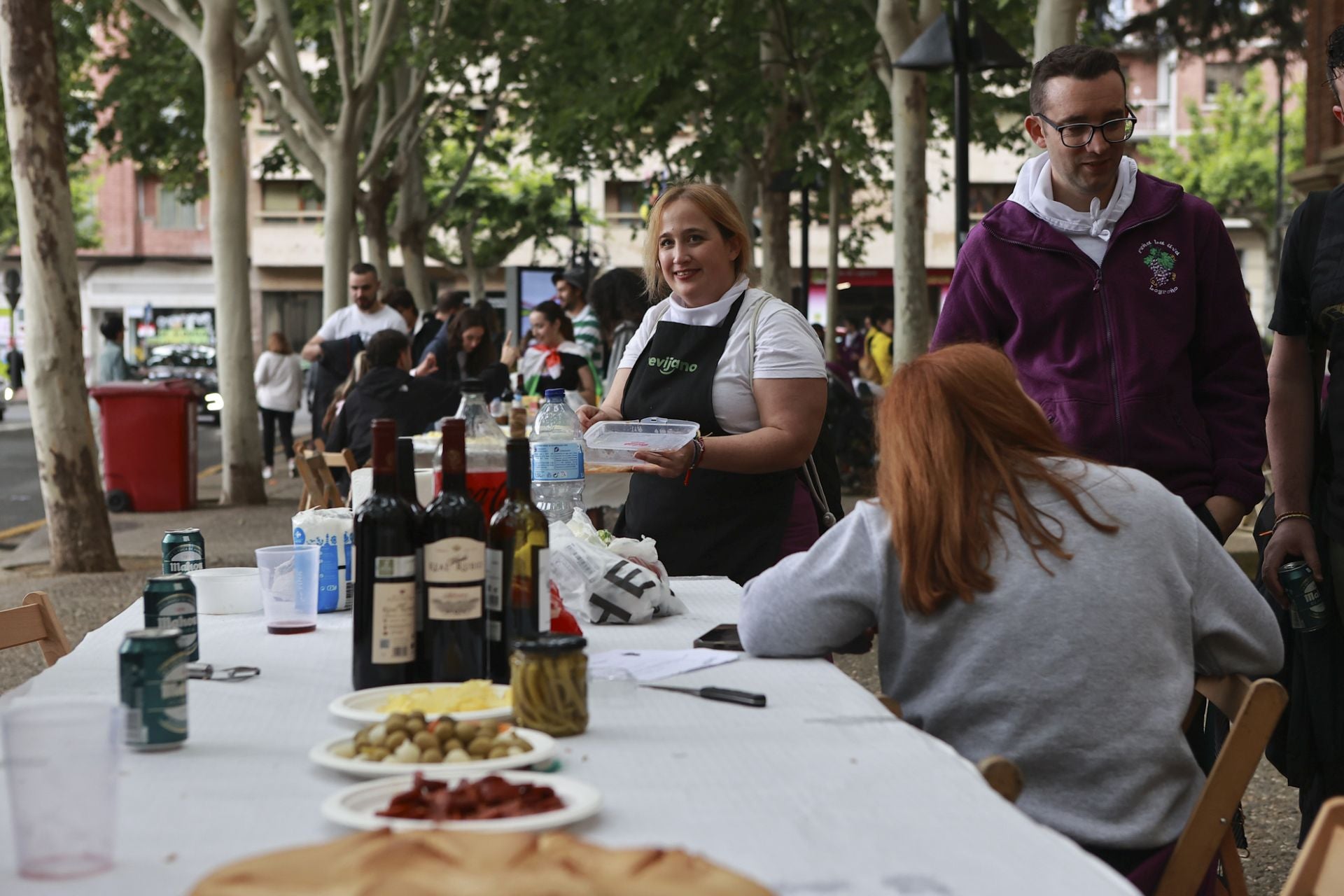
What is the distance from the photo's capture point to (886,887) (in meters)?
1.79

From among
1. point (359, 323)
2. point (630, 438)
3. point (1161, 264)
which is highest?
point (359, 323)

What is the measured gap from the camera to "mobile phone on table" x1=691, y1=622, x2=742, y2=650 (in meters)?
3.12

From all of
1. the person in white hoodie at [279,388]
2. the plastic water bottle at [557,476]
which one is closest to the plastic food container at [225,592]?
the plastic water bottle at [557,476]

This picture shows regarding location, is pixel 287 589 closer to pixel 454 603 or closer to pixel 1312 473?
pixel 454 603

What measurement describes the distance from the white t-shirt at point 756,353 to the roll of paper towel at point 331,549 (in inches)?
49.5

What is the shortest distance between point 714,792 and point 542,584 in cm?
75

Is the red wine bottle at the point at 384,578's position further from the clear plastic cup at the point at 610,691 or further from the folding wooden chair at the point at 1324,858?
the folding wooden chair at the point at 1324,858

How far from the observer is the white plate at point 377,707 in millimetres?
2451

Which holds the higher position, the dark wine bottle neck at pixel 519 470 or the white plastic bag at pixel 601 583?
the dark wine bottle neck at pixel 519 470

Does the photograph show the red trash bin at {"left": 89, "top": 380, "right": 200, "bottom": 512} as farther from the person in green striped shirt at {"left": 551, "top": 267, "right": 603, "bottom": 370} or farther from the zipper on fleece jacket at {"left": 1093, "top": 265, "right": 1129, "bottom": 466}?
the zipper on fleece jacket at {"left": 1093, "top": 265, "right": 1129, "bottom": 466}

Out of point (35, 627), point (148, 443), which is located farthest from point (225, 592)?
point (148, 443)

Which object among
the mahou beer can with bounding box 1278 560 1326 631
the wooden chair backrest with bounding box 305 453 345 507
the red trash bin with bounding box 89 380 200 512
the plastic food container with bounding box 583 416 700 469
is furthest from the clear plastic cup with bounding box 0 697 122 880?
the red trash bin with bounding box 89 380 200 512

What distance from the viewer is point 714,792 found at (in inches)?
84.7

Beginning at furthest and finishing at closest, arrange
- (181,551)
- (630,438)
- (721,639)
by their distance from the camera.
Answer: (630,438), (181,551), (721,639)
